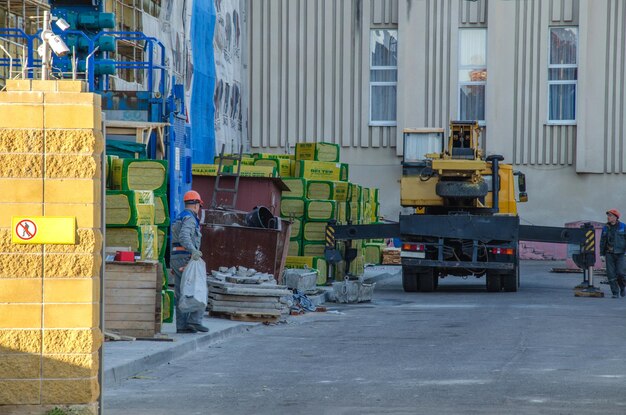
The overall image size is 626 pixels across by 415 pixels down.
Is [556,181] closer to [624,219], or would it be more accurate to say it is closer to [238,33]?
[624,219]

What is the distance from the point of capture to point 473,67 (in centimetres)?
4381

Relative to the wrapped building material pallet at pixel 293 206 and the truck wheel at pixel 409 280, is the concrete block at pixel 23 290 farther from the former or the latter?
the wrapped building material pallet at pixel 293 206

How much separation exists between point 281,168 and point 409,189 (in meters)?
3.61

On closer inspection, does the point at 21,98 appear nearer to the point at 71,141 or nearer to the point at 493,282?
the point at 71,141

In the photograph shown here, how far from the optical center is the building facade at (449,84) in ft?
142

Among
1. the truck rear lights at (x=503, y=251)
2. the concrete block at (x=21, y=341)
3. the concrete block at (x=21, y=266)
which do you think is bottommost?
the truck rear lights at (x=503, y=251)

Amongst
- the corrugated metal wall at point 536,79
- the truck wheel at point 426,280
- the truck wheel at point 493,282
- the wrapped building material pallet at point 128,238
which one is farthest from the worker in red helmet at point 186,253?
the corrugated metal wall at point 536,79

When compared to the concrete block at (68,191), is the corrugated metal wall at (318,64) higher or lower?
higher

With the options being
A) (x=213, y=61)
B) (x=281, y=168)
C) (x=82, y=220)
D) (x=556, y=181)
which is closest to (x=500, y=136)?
(x=556, y=181)

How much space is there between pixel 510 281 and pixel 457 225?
1.93m

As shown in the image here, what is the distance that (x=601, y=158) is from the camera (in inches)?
1706

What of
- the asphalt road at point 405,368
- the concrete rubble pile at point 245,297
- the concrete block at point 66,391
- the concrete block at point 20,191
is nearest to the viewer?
the concrete block at point 20,191

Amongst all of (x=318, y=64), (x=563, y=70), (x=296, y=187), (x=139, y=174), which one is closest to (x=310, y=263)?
(x=296, y=187)

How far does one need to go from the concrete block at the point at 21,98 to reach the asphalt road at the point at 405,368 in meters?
2.87
